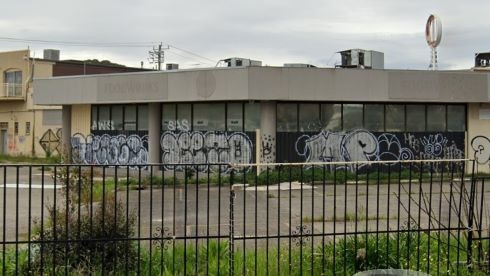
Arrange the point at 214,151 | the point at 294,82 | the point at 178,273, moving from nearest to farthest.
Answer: the point at 178,273 < the point at 294,82 < the point at 214,151

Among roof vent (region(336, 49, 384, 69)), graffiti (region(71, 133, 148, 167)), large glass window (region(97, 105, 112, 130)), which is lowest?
graffiti (region(71, 133, 148, 167))

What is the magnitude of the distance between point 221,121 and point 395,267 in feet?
64.5

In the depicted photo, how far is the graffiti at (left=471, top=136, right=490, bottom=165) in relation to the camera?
27.2 m

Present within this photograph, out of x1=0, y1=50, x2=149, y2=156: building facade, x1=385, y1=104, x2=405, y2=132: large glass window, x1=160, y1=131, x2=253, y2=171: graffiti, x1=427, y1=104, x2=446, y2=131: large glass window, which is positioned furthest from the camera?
x1=0, y1=50, x2=149, y2=156: building facade

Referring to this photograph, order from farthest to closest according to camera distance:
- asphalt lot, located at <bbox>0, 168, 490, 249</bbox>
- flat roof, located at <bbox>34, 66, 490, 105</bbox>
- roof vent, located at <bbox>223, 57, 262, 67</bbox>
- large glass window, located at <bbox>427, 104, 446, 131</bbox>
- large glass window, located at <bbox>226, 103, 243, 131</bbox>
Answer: roof vent, located at <bbox>223, 57, 262, 67</bbox> → large glass window, located at <bbox>427, 104, 446, 131</bbox> → large glass window, located at <bbox>226, 103, 243, 131</bbox> → flat roof, located at <bbox>34, 66, 490, 105</bbox> → asphalt lot, located at <bbox>0, 168, 490, 249</bbox>

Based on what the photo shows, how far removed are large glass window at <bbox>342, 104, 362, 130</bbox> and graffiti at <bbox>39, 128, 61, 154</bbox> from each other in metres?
23.6

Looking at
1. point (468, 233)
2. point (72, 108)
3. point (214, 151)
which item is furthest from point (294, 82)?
point (468, 233)

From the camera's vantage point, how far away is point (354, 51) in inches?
1187

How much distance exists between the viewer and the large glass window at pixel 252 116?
25.2 metres

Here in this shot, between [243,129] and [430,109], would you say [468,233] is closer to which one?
[243,129]

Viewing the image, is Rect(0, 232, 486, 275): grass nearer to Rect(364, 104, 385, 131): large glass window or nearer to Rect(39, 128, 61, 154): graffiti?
Rect(364, 104, 385, 131): large glass window

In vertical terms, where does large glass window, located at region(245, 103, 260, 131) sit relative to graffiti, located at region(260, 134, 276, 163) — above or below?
above

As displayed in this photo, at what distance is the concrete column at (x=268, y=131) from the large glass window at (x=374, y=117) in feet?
15.0

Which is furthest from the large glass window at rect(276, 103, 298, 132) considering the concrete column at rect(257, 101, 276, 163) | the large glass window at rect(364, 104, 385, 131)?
the large glass window at rect(364, 104, 385, 131)
